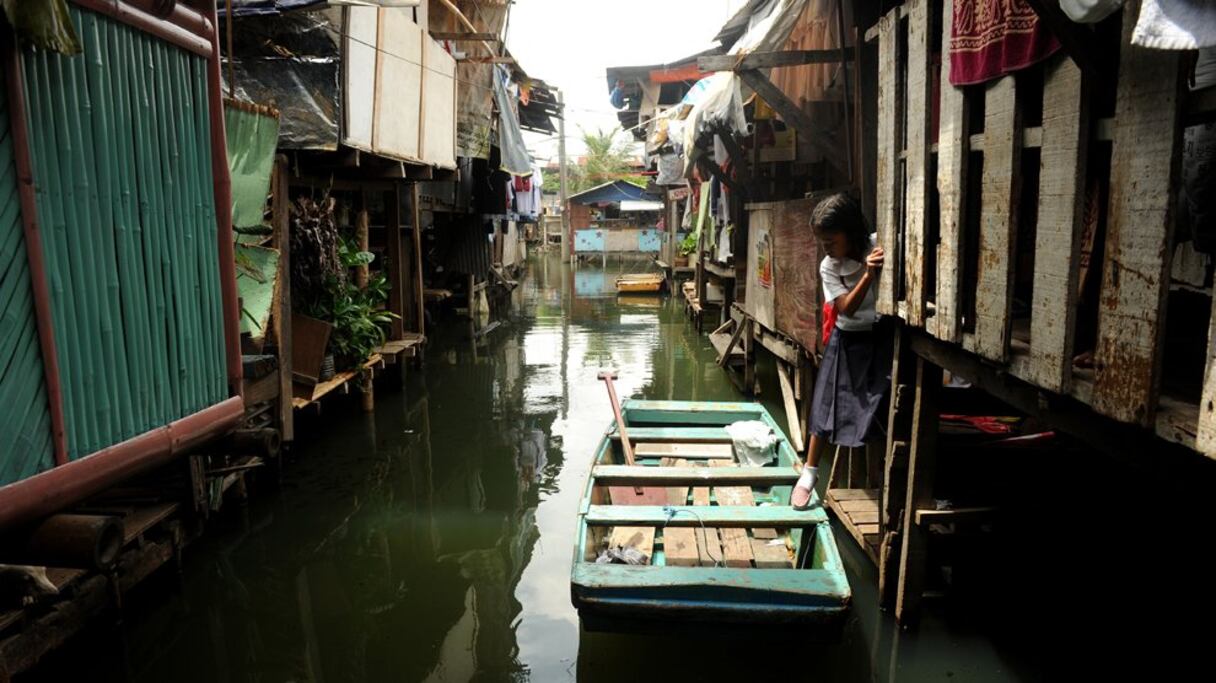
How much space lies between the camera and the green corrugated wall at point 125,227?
2746mm

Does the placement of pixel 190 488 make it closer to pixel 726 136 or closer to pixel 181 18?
pixel 181 18

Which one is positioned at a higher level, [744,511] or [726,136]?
[726,136]

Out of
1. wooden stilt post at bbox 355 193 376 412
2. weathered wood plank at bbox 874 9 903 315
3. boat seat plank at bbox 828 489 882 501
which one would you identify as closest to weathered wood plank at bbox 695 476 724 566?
boat seat plank at bbox 828 489 882 501

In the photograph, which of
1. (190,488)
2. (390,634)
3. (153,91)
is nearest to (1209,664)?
(390,634)

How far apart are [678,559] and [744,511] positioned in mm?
477

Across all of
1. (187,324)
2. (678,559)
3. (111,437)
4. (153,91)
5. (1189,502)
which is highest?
(153,91)

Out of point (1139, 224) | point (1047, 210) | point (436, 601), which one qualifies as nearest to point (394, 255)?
point (436, 601)

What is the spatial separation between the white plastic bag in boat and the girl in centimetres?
108

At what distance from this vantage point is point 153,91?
10.5 feet

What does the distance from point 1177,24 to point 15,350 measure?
11.4ft

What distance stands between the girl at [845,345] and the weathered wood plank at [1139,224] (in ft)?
6.28

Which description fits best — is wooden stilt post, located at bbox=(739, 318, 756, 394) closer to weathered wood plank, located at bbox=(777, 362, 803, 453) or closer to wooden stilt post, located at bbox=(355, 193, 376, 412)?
weathered wood plank, located at bbox=(777, 362, 803, 453)

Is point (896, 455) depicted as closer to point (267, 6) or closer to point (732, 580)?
point (732, 580)

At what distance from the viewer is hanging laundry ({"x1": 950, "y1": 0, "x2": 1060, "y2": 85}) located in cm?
278
